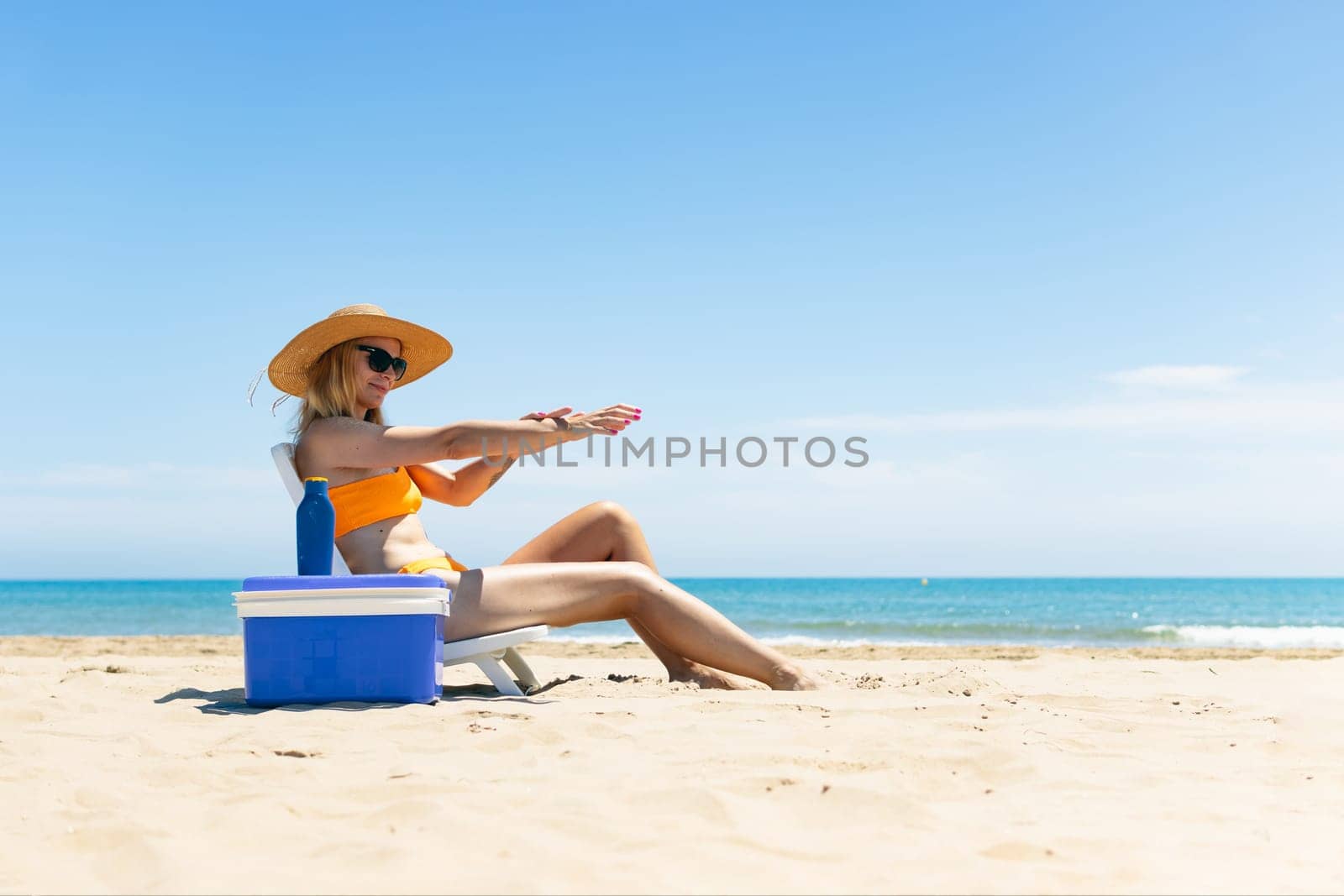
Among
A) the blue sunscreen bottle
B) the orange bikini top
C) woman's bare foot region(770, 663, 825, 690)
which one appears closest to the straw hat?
the orange bikini top

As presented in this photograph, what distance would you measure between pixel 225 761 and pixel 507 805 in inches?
37.9

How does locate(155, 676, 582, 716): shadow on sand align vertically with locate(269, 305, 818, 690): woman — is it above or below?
below

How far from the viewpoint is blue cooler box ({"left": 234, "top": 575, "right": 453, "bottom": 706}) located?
12.2ft

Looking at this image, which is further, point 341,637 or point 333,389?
point 333,389

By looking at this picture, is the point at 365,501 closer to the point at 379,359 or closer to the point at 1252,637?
the point at 379,359

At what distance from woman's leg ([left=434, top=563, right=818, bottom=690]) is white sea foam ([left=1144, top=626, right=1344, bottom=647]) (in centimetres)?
1323

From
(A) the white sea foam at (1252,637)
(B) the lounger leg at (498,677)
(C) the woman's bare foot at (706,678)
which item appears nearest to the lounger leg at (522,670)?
(B) the lounger leg at (498,677)

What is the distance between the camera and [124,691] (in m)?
4.56

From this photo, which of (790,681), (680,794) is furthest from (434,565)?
(680,794)

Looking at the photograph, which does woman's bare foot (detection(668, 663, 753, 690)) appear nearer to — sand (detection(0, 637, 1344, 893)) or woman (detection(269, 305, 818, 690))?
woman (detection(269, 305, 818, 690))

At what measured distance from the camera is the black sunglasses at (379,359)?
435 centimetres

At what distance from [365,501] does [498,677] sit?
886mm

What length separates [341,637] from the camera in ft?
12.4

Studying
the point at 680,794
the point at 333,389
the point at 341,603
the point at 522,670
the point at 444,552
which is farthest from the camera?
the point at 522,670
